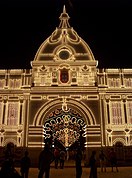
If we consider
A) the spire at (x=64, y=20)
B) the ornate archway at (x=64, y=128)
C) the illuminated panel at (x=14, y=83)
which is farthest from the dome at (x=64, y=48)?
the ornate archway at (x=64, y=128)

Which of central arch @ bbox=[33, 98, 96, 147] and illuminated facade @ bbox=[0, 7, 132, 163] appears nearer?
illuminated facade @ bbox=[0, 7, 132, 163]

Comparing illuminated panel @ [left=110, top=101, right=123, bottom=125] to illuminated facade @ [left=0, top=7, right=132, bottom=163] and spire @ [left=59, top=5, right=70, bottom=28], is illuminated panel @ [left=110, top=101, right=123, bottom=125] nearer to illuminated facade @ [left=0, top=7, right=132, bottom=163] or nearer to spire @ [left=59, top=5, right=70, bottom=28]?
illuminated facade @ [left=0, top=7, right=132, bottom=163]

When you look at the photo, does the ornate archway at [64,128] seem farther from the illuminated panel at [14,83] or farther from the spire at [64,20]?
the spire at [64,20]

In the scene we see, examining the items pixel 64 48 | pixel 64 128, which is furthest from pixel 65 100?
pixel 64 48

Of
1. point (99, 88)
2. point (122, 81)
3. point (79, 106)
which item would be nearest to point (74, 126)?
point (79, 106)

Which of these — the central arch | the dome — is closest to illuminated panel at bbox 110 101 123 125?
the central arch

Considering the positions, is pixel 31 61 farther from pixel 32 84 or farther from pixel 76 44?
pixel 76 44

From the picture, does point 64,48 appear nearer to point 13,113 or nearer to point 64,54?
point 64,54

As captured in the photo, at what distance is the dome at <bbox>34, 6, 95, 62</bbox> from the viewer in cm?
2769

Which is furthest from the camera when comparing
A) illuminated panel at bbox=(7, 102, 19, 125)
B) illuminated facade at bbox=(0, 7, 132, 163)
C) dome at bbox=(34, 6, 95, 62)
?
dome at bbox=(34, 6, 95, 62)

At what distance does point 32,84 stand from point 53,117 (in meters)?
3.58

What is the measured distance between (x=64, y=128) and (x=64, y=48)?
302 inches

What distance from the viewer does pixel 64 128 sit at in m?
25.6

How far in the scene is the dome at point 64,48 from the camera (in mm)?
27688
